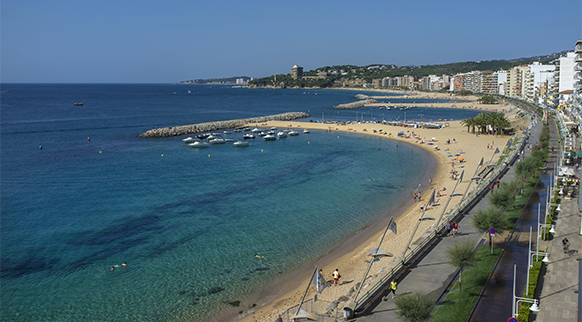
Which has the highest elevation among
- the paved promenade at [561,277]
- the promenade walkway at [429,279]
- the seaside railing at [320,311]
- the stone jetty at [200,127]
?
the stone jetty at [200,127]

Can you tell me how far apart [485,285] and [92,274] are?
21.9m

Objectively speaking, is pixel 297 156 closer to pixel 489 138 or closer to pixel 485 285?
pixel 489 138

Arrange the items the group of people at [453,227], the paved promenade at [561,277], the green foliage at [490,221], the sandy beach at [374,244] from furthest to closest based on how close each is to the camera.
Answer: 1. the group of people at [453,227]
2. the green foliage at [490,221]
3. the sandy beach at [374,244]
4. the paved promenade at [561,277]

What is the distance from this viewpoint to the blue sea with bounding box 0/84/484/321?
2214cm

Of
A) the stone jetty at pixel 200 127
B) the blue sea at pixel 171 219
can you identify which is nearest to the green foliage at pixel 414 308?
the blue sea at pixel 171 219

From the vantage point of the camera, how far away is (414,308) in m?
14.9

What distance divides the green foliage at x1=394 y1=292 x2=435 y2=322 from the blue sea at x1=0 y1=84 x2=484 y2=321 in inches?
357

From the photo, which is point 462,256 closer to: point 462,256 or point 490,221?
point 462,256

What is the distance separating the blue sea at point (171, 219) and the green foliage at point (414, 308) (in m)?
9.08

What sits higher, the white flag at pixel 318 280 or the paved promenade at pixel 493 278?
the white flag at pixel 318 280

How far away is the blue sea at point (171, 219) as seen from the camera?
22.1 meters

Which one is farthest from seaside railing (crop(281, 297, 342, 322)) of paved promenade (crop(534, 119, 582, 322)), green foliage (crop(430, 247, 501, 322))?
paved promenade (crop(534, 119, 582, 322))

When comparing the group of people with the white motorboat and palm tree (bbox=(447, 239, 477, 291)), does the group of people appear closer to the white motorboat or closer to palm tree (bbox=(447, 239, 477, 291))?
palm tree (bbox=(447, 239, 477, 291))

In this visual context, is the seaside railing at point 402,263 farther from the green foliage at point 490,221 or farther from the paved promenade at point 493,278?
the green foliage at point 490,221
